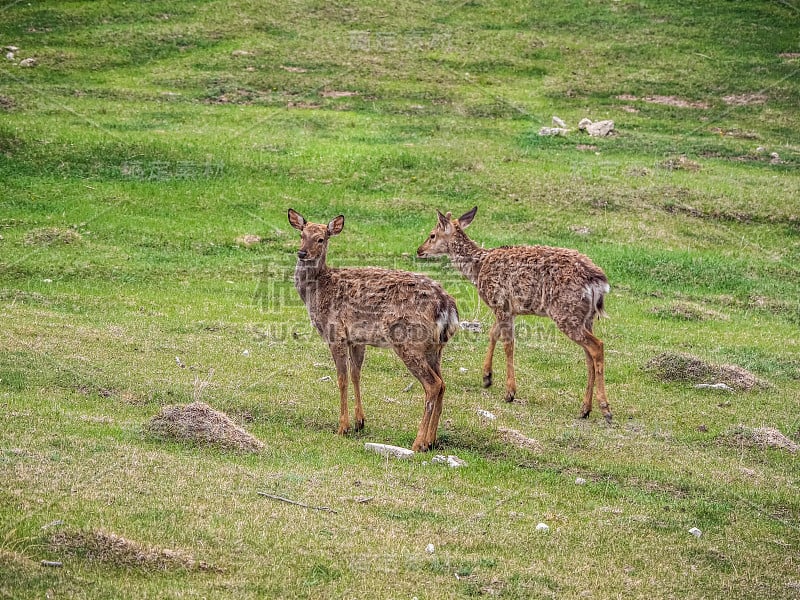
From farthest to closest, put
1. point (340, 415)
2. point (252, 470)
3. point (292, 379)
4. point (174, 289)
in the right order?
point (174, 289), point (292, 379), point (340, 415), point (252, 470)

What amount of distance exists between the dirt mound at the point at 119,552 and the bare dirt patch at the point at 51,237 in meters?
16.0

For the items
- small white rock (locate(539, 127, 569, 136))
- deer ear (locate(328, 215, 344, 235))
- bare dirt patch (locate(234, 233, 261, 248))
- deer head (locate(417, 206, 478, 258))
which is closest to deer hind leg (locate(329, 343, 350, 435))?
deer ear (locate(328, 215, 344, 235))

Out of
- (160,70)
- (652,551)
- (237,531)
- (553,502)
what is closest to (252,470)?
(237,531)

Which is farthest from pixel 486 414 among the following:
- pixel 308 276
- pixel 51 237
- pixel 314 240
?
pixel 51 237

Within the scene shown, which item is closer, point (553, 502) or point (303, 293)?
point (553, 502)

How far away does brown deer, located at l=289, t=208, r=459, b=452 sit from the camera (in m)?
13.1

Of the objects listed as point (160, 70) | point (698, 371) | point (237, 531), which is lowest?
point (698, 371)

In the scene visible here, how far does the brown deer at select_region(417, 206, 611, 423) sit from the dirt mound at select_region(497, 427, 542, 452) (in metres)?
2.18

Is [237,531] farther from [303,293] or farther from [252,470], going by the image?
[303,293]

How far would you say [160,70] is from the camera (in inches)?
1484

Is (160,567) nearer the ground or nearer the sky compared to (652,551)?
nearer the sky

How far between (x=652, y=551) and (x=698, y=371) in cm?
812

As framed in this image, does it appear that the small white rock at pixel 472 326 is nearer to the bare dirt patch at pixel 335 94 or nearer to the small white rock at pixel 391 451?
the small white rock at pixel 391 451

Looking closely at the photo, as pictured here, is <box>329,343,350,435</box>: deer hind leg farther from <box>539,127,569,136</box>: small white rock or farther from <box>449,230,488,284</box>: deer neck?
<box>539,127,569,136</box>: small white rock
